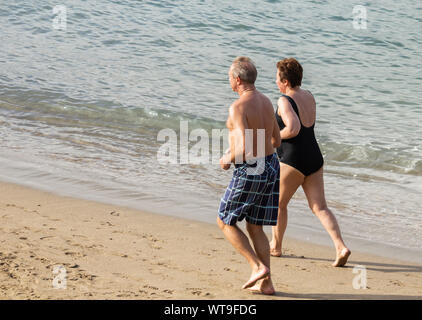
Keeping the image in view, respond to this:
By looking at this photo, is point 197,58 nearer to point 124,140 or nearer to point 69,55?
point 69,55

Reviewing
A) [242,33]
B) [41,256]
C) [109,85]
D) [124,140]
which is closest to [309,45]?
[242,33]

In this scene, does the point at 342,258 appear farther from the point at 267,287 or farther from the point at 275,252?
the point at 267,287

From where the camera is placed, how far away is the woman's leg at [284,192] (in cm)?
519

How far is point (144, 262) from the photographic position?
16.2 ft

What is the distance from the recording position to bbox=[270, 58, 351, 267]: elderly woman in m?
5.01

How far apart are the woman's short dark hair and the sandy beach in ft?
4.88

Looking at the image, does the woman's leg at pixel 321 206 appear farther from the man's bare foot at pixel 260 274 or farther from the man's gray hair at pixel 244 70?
the man's gray hair at pixel 244 70

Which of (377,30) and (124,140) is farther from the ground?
(377,30)

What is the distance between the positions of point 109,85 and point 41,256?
8364mm

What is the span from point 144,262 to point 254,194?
47.0 inches

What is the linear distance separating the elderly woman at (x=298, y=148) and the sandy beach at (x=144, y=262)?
13.8 inches

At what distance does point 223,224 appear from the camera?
14.4ft

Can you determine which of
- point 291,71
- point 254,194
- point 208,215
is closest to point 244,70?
point 254,194

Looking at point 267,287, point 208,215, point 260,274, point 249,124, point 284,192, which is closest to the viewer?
point 249,124
